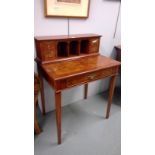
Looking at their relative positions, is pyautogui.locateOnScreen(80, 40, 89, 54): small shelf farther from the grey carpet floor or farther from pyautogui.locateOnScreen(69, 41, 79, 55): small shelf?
the grey carpet floor

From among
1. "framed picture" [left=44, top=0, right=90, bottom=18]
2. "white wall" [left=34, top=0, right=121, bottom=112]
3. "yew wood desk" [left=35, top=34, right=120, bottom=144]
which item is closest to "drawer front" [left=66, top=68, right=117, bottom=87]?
"yew wood desk" [left=35, top=34, right=120, bottom=144]

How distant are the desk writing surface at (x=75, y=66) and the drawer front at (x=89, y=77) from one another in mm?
46

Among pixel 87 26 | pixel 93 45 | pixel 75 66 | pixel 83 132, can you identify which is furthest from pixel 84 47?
pixel 83 132

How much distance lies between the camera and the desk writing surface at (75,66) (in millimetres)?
1183

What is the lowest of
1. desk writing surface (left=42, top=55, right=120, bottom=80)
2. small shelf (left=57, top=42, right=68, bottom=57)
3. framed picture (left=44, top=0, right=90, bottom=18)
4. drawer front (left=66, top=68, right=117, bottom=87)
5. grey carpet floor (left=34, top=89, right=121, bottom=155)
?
grey carpet floor (left=34, top=89, right=121, bottom=155)

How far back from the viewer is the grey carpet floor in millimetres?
1401

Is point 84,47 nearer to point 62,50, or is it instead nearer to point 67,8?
point 62,50

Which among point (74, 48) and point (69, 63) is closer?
point (69, 63)

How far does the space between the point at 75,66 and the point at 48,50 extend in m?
0.30

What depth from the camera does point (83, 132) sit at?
1601 millimetres

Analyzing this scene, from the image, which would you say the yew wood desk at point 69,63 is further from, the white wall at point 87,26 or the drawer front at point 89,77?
the white wall at point 87,26
